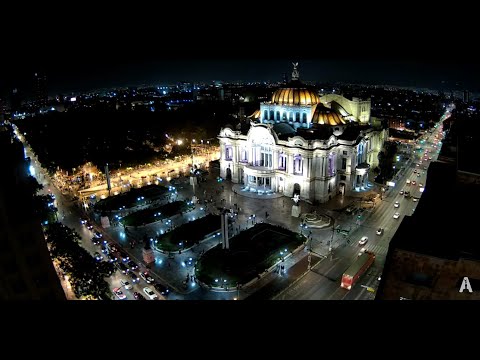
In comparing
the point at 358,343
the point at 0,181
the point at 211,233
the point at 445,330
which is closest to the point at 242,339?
the point at 358,343

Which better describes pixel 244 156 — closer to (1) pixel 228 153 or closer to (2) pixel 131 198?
(1) pixel 228 153

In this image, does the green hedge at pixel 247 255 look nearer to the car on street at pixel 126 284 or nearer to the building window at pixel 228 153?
the car on street at pixel 126 284

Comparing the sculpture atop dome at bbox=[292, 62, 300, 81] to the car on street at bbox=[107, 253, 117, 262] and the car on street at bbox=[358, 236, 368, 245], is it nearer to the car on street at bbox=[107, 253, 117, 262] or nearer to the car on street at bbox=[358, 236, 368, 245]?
the car on street at bbox=[358, 236, 368, 245]

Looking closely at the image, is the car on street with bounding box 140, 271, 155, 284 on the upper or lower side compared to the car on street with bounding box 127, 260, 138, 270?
lower

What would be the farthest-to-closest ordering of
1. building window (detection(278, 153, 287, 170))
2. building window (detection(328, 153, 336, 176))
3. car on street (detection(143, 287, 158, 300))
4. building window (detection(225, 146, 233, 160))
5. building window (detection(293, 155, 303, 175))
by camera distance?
building window (detection(225, 146, 233, 160)) < building window (detection(278, 153, 287, 170)) < building window (detection(328, 153, 336, 176)) < building window (detection(293, 155, 303, 175)) < car on street (detection(143, 287, 158, 300))

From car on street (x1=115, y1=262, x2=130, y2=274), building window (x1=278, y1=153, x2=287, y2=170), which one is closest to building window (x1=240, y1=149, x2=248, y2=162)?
building window (x1=278, y1=153, x2=287, y2=170)

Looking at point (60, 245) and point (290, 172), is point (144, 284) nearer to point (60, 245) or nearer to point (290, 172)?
point (60, 245)
